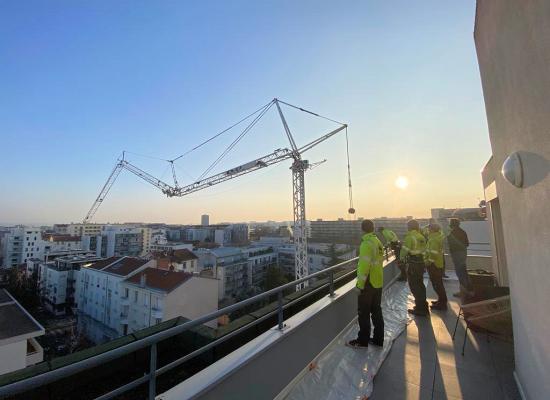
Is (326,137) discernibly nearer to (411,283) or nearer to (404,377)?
(411,283)

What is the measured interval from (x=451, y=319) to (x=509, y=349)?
1165 millimetres

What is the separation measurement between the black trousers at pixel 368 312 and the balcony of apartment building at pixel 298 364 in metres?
0.17

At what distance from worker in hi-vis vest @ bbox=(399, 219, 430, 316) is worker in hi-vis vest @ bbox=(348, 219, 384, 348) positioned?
1.68 meters

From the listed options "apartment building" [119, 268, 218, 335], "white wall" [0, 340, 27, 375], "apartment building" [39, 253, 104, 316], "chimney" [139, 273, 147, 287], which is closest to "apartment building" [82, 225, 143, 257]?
"apartment building" [39, 253, 104, 316]

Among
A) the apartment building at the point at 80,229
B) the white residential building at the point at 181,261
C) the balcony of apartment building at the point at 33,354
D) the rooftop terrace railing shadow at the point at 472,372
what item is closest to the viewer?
the rooftop terrace railing shadow at the point at 472,372

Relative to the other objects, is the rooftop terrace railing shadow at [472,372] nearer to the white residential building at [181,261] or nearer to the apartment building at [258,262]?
the white residential building at [181,261]

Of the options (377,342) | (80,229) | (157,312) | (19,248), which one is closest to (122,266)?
(157,312)

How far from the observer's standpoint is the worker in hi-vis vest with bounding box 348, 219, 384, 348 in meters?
3.25

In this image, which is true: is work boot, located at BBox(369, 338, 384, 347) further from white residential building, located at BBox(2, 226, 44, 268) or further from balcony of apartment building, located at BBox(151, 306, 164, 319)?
white residential building, located at BBox(2, 226, 44, 268)

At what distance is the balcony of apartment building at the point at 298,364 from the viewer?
6.76 ft

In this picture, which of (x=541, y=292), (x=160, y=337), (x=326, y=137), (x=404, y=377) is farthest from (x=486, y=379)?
(x=326, y=137)

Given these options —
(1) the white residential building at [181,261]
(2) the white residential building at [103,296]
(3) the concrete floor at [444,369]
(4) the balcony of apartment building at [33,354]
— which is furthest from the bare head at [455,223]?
(1) the white residential building at [181,261]

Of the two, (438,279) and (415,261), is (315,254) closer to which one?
(438,279)

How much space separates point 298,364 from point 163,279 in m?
20.9
